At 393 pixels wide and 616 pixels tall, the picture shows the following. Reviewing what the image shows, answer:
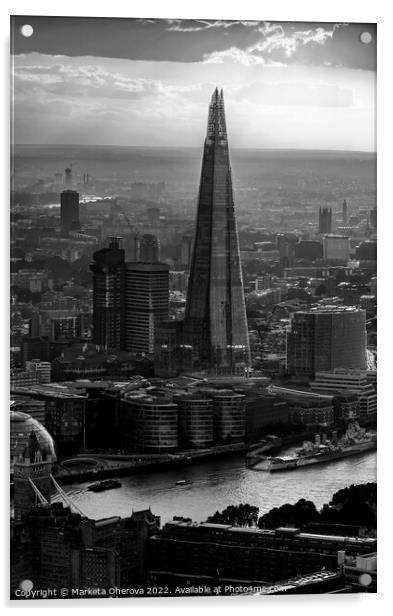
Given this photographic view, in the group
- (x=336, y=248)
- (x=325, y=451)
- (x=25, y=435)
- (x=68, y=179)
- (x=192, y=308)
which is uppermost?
(x=68, y=179)

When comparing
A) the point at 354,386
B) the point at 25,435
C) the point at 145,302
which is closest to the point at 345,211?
the point at 354,386

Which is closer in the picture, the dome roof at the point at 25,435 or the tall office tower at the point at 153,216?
the dome roof at the point at 25,435

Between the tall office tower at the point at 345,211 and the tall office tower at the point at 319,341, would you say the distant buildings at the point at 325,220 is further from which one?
the tall office tower at the point at 319,341

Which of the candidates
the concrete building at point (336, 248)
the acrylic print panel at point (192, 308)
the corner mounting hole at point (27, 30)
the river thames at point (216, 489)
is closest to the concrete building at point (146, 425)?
the acrylic print panel at point (192, 308)

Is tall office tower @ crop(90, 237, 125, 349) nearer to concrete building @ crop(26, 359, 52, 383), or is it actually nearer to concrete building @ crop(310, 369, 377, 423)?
concrete building @ crop(26, 359, 52, 383)

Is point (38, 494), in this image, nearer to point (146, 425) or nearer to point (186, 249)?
point (146, 425)

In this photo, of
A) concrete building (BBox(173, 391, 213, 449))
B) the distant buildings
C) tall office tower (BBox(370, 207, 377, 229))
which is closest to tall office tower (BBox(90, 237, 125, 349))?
concrete building (BBox(173, 391, 213, 449))
